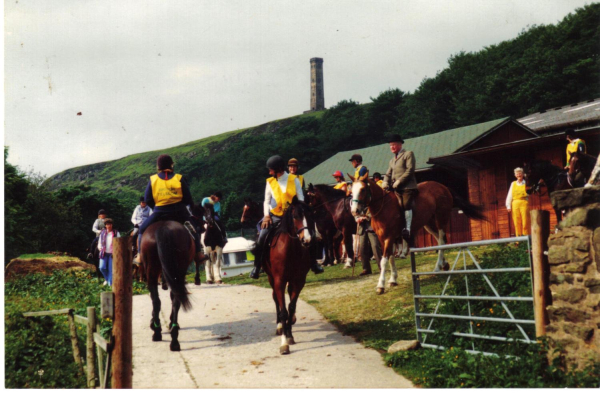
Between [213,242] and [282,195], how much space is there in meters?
6.96

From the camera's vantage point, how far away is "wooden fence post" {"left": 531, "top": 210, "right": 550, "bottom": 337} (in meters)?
5.84

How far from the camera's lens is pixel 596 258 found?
5219 mm

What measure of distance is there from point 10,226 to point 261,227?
9.23m

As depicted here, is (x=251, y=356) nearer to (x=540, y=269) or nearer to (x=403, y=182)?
(x=540, y=269)

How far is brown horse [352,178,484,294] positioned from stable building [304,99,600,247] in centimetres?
203

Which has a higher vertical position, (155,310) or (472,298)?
(472,298)

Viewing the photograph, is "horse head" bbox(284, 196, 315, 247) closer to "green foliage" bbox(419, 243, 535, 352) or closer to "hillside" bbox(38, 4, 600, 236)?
"green foliage" bbox(419, 243, 535, 352)

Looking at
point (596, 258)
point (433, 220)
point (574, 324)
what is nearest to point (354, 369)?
point (574, 324)

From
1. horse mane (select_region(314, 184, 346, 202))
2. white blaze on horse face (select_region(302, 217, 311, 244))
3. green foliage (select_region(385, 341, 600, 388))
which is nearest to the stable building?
horse mane (select_region(314, 184, 346, 202))

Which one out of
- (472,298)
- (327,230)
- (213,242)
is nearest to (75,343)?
(472,298)

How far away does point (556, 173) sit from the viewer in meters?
12.7

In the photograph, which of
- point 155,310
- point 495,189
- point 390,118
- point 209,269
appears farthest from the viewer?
point 390,118

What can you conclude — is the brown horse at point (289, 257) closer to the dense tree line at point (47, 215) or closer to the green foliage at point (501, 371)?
the green foliage at point (501, 371)

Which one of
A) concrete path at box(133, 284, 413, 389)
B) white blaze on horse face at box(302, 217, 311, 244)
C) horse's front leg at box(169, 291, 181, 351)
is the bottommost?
concrete path at box(133, 284, 413, 389)
